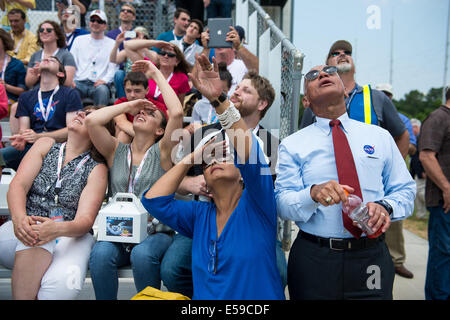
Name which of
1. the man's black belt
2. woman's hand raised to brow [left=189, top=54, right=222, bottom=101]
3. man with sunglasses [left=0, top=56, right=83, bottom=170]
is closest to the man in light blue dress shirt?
the man's black belt

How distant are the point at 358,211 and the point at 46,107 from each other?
370cm

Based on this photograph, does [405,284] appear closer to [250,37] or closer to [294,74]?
[294,74]

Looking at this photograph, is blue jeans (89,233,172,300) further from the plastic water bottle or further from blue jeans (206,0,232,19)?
blue jeans (206,0,232,19)

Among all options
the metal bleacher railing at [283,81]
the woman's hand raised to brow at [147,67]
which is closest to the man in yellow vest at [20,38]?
the metal bleacher railing at [283,81]

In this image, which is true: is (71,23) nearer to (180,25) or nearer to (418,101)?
(180,25)

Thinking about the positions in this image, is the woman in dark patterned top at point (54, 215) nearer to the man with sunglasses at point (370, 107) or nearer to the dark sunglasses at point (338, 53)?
the man with sunglasses at point (370, 107)

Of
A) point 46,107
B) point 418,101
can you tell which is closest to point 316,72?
point 46,107

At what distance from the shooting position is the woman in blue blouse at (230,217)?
2.16 meters

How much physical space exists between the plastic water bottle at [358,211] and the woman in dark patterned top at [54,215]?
73.6 inches

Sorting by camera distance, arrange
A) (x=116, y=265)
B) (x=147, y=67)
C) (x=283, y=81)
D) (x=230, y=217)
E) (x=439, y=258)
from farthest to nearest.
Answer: (x=439, y=258)
(x=283, y=81)
(x=147, y=67)
(x=116, y=265)
(x=230, y=217)

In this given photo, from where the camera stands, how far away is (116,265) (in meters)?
2.93

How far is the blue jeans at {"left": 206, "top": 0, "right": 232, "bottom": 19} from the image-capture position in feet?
24.7

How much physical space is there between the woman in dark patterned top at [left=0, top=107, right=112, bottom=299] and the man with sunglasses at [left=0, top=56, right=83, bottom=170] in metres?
1.21

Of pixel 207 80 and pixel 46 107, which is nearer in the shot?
pixel 207 80
